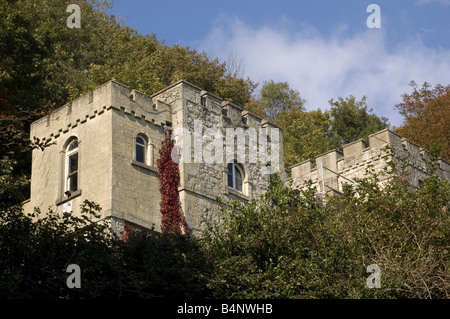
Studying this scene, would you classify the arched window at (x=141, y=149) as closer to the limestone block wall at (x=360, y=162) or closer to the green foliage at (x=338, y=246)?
the green foliage at (x=338, y=246)

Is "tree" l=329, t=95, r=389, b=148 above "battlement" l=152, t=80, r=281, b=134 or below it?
above

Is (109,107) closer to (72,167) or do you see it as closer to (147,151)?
(147,151)

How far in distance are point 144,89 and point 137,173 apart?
15.0m

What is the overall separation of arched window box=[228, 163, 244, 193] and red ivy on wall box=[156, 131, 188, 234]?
2.44 metres

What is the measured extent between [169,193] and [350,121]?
26.7 m

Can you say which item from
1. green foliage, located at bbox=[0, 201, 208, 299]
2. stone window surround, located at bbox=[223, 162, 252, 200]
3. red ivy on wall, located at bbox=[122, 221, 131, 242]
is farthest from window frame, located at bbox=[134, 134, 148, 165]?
green foliage, located at bbox=[0, 201, 208, 299]

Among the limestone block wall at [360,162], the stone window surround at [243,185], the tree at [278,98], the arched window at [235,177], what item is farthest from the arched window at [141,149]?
the tree at [278,98]

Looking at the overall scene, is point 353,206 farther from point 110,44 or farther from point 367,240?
point 110,44

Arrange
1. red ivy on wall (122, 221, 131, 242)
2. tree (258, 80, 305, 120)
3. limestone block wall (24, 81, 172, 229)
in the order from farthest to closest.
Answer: tree (258, 80, 305, 120), limestone block wall (24, 81, 172, 229), red ivy on wall (122, 221, 131, 242)

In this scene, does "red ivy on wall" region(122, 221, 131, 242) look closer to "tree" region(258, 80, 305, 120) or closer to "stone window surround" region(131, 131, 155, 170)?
"stone window surround" region(131, 131, 155, 170)

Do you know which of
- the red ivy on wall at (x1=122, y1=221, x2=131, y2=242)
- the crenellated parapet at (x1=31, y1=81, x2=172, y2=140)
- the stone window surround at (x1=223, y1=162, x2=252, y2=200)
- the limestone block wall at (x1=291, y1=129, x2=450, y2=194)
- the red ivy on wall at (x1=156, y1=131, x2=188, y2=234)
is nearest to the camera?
the red ivy on wall at (x1=122, y1=221, x2=131, y2=242)

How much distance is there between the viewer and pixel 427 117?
1855 inches

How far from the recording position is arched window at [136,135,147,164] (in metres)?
27.4

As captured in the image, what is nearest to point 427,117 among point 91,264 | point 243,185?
point 243,185
